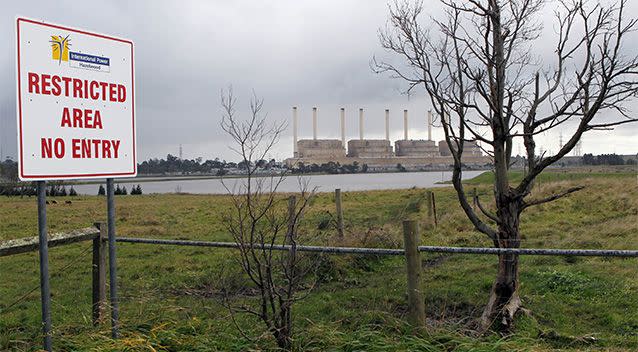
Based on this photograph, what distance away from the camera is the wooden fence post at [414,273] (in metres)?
4.73

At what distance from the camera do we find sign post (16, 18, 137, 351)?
12.8 feet

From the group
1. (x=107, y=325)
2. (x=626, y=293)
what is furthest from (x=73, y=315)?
(x=626, y=293)

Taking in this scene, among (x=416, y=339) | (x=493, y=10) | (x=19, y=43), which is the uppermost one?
(x=493, y=10)

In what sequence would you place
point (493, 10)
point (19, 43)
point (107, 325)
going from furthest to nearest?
point (493, 10) < point (107, 325) < point (19, 43)

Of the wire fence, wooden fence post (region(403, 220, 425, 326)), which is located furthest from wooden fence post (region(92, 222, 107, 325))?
Answer: wooden fence post (region(403, 220, 425, 326))

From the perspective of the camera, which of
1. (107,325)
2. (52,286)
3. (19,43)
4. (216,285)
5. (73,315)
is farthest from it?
(52,286)

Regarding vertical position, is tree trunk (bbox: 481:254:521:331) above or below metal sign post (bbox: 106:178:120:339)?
below

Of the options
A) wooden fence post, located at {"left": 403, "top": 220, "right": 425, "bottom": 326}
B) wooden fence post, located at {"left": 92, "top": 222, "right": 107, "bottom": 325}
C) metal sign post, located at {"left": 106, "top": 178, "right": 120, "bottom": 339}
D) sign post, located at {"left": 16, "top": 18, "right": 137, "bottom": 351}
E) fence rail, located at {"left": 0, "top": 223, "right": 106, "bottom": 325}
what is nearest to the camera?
sign post, located at {"left": 16, "top": 18, "right": 137, "bottom": 351}

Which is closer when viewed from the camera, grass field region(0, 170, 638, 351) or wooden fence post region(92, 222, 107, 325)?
grass field region(0, 170, 638, 351)

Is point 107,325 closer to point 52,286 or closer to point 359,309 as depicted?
point 359,309

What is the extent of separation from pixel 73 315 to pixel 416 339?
522 centimetres

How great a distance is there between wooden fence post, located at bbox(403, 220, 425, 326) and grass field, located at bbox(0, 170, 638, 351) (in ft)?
0.46

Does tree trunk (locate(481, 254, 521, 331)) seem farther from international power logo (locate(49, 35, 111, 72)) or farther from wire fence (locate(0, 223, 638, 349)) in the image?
international power logo (locate(49, 35, 111, 72))

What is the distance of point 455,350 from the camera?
13.4ft
